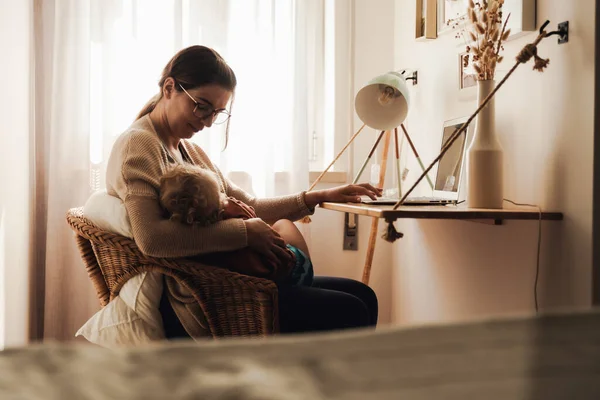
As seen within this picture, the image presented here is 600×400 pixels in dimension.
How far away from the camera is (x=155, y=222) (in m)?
1.53

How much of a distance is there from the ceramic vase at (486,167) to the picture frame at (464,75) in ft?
1.46

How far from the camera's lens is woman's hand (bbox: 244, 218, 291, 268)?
1619mm

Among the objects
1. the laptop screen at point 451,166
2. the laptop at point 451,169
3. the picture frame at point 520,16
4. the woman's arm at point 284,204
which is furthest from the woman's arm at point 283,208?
the picture frame at point 520,16

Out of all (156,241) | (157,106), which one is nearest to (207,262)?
(156,241)

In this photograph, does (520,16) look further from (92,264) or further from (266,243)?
(92,264)

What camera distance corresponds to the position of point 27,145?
246 centimetres

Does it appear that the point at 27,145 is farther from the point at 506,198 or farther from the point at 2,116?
the point at 506,198

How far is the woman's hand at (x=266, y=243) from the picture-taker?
63.7 inches

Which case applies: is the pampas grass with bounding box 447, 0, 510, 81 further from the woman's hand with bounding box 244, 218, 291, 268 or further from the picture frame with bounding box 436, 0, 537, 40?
the woman's hand with bounding box 244, 218, 291, 268

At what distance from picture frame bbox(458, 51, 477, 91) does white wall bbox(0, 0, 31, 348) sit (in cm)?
151

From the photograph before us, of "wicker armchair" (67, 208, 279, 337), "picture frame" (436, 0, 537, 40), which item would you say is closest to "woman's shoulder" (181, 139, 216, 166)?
"wicker armchair" (67, 208, 279, 337)

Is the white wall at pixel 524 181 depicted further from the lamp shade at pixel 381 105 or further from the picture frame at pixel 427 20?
the lamp shade at pixel 381 105

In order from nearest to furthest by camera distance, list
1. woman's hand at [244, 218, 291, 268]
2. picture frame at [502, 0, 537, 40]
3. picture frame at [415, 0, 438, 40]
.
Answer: woman's hand at [244, 218, 291, 268]
picture frame at [502, 0, 537, 40]
picture frame at [415, 0, 438, 40]

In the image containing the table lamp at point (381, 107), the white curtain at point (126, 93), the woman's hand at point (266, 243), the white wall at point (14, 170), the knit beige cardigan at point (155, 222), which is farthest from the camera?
the white curtain at point (126, 93)
